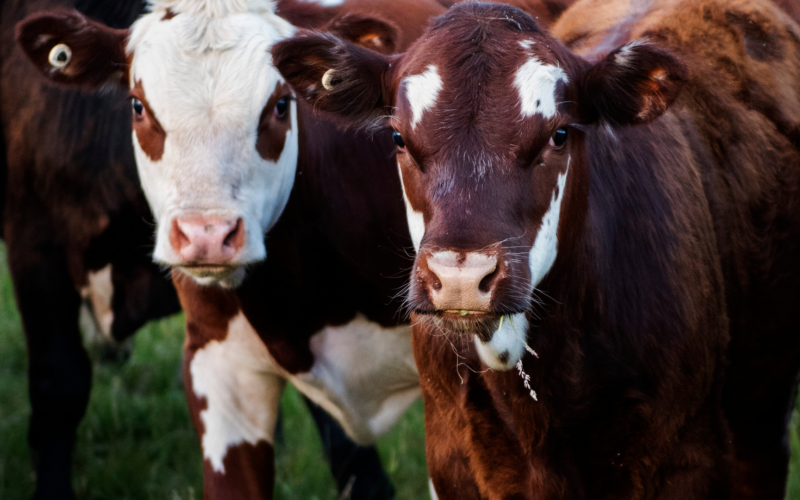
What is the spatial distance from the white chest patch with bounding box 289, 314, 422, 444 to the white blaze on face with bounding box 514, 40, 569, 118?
5.15 feet

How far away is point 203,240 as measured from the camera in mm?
3100

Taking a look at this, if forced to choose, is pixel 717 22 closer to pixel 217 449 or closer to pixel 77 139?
pixel 217 449

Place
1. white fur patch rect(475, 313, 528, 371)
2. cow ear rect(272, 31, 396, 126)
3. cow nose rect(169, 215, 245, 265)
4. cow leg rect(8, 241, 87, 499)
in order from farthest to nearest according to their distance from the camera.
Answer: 1. cow leg rect(8, 241, 87, 499)
2. cow nose rect(169, 215, 245, 265)
3. cow ear rect(272, 31, 396, 126)
4. white fur patch rect(475, 313, 528, 371)

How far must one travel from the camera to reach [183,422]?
5.52 m

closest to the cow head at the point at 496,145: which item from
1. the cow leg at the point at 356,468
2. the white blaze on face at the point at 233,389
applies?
the white blaze on face at the point at 233,389

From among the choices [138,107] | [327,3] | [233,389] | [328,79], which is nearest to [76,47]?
[138,107]

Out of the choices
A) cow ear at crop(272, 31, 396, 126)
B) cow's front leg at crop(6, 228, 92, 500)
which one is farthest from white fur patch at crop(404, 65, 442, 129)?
cow's front leg at crop(6, 228, 92, 500)

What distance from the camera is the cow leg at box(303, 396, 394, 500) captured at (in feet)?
15.7

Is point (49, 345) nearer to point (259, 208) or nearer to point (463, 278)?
point (259, 208)

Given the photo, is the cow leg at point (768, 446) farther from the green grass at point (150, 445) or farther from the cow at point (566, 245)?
the green grass at point (150, 445)

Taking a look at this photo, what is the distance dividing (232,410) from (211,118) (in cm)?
130

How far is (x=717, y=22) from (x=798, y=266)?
1020 millimetres

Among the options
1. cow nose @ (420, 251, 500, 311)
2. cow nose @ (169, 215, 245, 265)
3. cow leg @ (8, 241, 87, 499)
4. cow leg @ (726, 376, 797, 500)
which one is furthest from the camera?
cow leg @ (8, 241, 87, 499)

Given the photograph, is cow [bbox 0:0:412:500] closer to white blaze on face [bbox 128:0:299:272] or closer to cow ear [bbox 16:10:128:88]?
cow ear [bbox 16:10:128:88]
